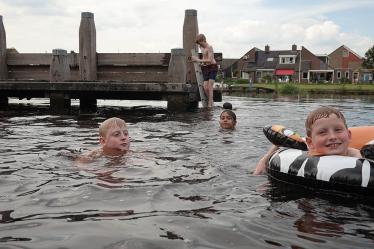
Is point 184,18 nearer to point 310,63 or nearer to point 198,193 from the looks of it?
point 198,193

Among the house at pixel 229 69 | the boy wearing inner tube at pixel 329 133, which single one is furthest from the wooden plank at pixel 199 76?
the house at pixel 229 69

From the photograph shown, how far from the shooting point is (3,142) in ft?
23.1

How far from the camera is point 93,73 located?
14125mm

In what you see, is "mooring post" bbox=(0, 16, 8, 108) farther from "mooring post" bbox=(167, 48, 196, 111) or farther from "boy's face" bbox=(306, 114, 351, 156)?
"boy's face" bbox=(306, 114, 351, 156)

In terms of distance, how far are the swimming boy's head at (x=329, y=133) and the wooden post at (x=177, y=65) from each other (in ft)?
30.8

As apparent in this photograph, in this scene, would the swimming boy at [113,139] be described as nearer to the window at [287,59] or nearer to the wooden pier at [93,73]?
the wooden pier at [93,73]

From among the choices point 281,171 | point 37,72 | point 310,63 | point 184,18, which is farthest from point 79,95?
point 310,63

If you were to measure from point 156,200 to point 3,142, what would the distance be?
163 inches

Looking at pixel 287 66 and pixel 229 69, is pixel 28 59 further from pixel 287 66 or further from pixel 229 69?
pixel 229 69

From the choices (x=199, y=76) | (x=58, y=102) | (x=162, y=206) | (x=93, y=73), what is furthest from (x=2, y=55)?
(x=162, y=206)

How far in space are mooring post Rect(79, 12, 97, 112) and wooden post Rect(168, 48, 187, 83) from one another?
248cm

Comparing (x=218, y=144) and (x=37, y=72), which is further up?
(x=37, y=72)

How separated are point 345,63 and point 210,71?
82.0m

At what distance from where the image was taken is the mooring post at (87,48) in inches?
541
